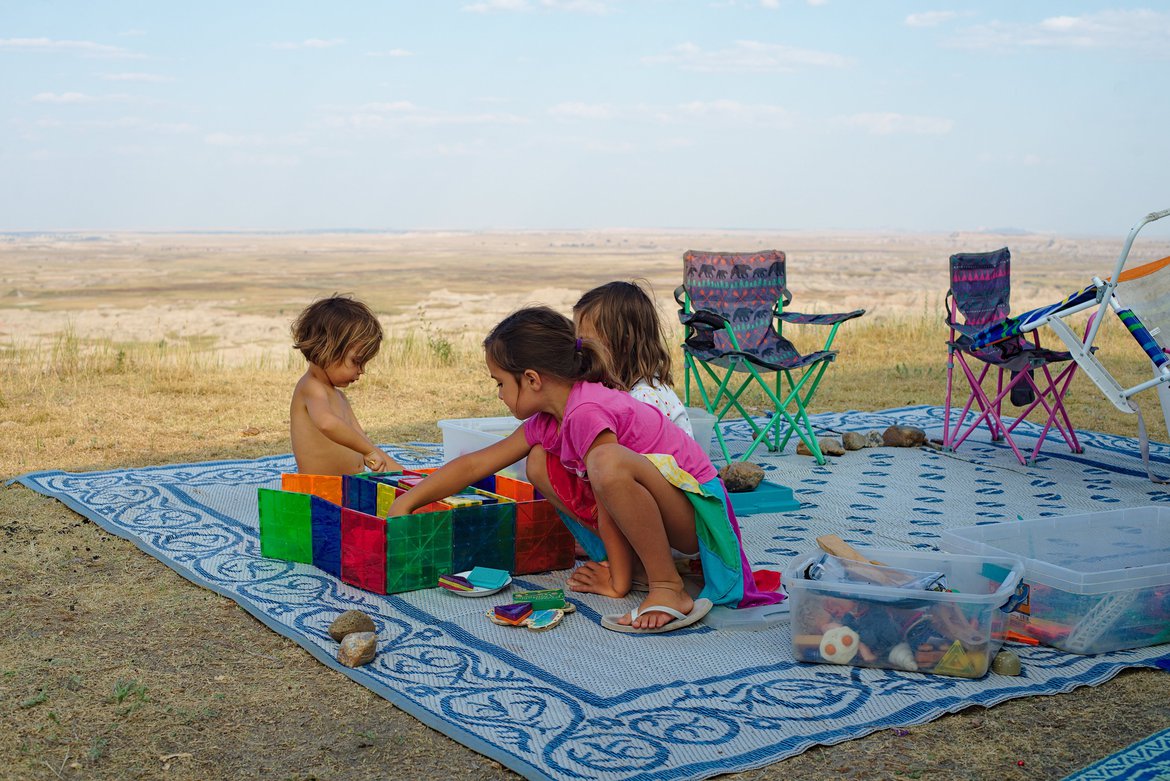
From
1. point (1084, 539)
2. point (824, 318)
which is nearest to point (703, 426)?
point (824, 318)

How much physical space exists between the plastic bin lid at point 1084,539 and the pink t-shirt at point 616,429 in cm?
68

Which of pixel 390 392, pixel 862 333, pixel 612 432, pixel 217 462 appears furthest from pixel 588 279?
pixel 612 432

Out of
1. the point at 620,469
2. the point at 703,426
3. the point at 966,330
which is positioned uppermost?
the point at 966,330

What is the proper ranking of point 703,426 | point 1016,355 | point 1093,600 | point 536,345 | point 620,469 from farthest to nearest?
point 1016,355 → point 703,426 → point 536,345 → point 620,469 → point 1093,600

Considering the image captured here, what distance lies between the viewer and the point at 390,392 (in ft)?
22.6

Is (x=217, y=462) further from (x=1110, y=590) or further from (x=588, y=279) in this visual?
(x=588, y=279)

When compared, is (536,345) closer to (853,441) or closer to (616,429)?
(616,429)

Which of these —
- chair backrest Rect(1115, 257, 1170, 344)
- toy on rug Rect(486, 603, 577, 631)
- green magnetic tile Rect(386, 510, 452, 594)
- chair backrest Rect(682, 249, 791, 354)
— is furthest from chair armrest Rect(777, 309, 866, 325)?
toy on rug Rect(486, 603, 577, 631)

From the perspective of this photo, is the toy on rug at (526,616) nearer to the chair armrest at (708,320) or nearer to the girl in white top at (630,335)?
the girl in white top at (630,335)

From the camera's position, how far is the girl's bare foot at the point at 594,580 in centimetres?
302

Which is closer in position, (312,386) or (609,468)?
(609,468)

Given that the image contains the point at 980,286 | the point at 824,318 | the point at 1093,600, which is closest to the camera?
the point at 1093,600

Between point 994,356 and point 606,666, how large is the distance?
3127 mm

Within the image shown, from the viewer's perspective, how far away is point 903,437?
5215 millimetres
